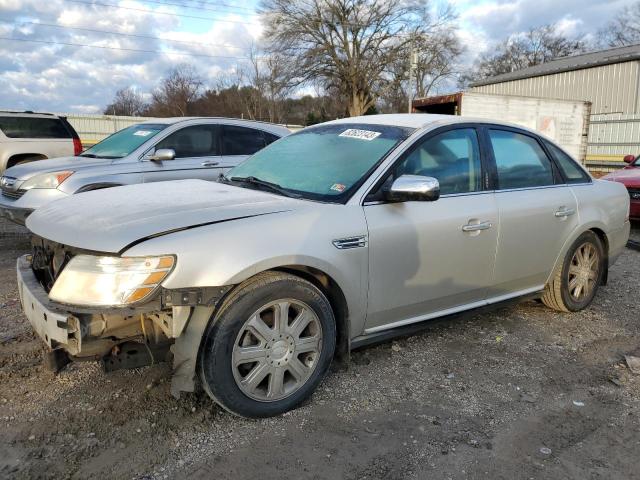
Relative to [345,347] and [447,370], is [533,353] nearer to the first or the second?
[447,370]

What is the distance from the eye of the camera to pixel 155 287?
256 centimetres

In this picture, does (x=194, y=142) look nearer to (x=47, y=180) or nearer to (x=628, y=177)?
(x=47, y=180)

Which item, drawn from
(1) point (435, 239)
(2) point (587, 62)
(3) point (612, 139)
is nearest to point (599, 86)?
(2) point (587, 62)

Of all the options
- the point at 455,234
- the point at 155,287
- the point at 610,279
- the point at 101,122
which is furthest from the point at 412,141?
the point at 101,122

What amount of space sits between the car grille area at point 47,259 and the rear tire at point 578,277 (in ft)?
12.1

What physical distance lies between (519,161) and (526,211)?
0.43m

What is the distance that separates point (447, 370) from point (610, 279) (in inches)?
134

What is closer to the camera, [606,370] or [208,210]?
[208,210]

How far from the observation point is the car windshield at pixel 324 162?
3389 mm

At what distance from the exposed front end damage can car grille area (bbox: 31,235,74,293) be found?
0.01 metres

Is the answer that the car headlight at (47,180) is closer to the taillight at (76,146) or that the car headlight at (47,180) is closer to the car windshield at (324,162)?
the car windshield at (324,162)

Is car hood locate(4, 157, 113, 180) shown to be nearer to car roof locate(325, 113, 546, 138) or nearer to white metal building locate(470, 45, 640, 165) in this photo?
car roof locate(325, 113, 546, 138)

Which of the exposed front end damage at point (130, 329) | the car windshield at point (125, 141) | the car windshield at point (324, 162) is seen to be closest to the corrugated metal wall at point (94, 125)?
the car windshield at point (125, 141)

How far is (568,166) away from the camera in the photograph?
4.67 metres
